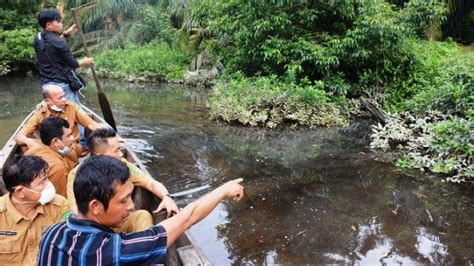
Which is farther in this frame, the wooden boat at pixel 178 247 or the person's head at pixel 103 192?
the wooden boat at pixel 178 247

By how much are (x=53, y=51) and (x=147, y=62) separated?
12939mm

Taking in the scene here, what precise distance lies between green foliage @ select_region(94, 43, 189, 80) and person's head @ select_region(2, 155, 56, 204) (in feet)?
47.5

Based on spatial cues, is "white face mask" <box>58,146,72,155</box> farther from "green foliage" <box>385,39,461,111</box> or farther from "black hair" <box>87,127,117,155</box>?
"green foliage" <box>385,39,461,111</box>

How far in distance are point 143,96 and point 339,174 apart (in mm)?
9192

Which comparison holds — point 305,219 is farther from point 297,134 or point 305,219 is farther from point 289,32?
point 289,32

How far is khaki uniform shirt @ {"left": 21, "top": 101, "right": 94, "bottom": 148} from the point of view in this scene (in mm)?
4730

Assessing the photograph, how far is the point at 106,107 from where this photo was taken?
7266 millimetres

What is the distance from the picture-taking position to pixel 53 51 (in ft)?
17.7

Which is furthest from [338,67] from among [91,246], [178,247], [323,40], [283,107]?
[91,246]

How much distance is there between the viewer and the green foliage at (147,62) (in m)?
17.8

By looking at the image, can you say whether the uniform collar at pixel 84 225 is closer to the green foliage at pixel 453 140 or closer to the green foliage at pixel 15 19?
the green foliage at pixel 453 140

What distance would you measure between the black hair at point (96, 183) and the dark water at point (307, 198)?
8.42 ft

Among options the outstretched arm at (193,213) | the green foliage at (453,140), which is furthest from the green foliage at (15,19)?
the outstretched arm at (193,213)

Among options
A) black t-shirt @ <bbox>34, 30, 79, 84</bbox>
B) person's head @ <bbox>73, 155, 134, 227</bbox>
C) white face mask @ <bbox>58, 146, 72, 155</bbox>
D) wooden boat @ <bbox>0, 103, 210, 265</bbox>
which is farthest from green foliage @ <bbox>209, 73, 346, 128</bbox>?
person's head @ <bbox>73, 155, 134, 227</bbox>
